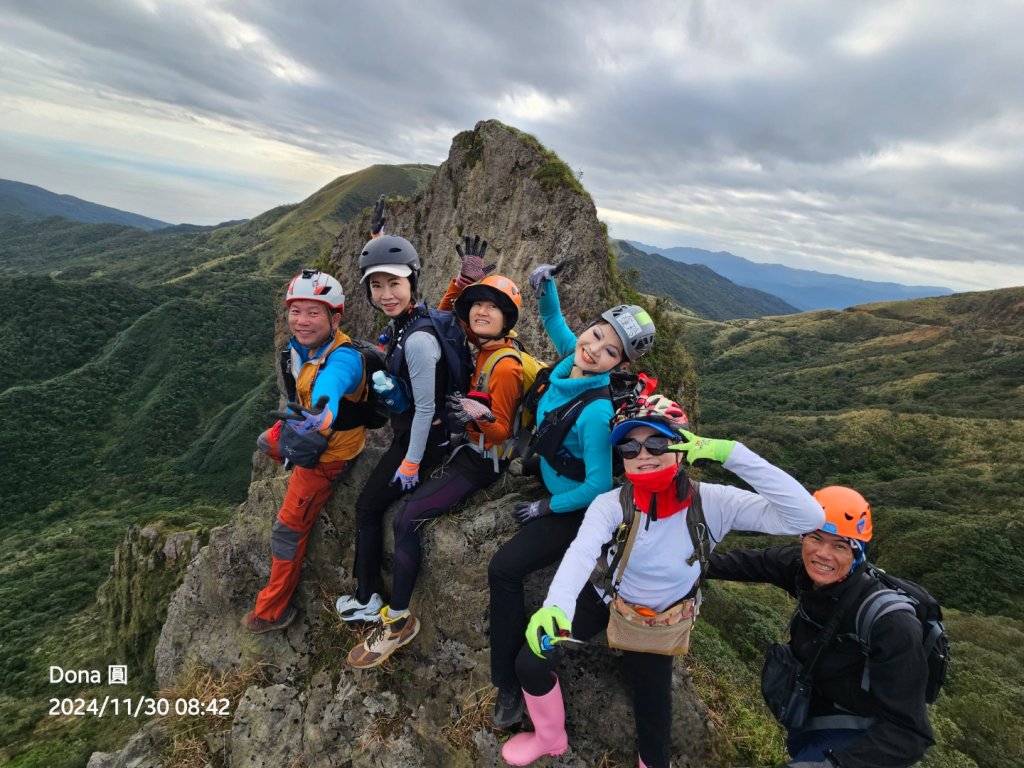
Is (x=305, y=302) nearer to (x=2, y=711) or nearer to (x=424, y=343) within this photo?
(x=424, y=343)

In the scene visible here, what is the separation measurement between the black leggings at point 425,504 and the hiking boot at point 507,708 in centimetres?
161

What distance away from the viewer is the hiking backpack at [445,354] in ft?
18.2

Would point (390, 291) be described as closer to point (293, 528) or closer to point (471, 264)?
point (471, 264)

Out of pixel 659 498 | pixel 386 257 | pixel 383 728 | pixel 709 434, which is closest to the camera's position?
pixel 659 498

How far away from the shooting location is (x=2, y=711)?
70.4 ft

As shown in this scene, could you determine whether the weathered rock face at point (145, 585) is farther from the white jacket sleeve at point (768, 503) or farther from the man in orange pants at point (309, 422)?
the white jacket sleeve at point (768, 503)

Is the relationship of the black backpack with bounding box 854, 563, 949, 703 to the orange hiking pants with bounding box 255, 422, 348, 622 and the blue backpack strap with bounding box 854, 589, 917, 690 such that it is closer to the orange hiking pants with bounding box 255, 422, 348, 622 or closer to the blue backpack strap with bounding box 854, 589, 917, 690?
the blue backpack strap with bounding box 854, 589, 917, 690

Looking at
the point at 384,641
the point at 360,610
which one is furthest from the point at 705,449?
the point at 360,610

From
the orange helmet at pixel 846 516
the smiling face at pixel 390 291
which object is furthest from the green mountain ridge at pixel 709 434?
the smiling face at pixel 390 291

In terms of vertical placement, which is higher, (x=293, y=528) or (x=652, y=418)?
(x=652, y=418)

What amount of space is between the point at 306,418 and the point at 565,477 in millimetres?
2892

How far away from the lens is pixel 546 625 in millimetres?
3428

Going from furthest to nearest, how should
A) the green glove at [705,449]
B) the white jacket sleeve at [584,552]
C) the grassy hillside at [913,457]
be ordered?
1. the grassy hillside at [913,457]
2. the white jacket sleeve at [584,552]
3. the green glove at [705,449]

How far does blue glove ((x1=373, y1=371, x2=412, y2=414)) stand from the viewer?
212 inches
